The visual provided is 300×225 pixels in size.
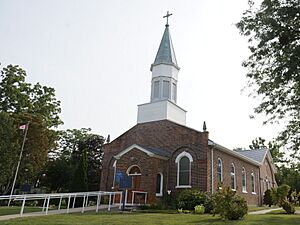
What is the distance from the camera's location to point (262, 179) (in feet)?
106

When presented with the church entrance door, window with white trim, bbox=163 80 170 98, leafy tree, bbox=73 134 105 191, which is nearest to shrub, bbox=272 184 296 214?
the church entrance door

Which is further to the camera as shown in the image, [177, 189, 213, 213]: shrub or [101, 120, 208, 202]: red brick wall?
[101, 120, 208, 202]: red brick wall

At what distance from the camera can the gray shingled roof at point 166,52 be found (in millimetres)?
26344

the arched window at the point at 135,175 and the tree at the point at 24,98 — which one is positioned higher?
the tree at the point at 24,98

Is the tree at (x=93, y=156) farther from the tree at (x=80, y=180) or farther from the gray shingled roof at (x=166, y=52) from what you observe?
the gray shingled roof at (x=166, y=52)

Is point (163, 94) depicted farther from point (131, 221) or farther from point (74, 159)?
→ point (74, 159)

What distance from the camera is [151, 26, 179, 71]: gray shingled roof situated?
26.3m

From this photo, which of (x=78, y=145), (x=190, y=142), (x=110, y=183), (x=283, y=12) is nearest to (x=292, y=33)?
(x=283, y=12)

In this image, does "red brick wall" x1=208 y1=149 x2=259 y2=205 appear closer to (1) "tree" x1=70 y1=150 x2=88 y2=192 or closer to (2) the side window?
(2) the side window

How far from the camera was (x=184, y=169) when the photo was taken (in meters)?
22.0

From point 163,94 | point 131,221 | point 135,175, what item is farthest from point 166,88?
point 131,221

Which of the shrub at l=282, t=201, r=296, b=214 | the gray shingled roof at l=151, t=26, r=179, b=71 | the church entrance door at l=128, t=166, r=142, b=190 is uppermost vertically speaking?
the gray shingled roof at l=151, t=26, r=179, b=71

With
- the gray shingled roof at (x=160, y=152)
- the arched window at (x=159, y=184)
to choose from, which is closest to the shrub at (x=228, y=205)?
the arched window at (x=159, y=184)

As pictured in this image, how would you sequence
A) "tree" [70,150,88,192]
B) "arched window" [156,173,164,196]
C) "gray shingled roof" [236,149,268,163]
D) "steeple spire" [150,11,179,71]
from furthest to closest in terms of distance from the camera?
"gray shingled roof" [236,149,268,163] < "steeple spire" [150,11,179,71] < "arched window" [156,173,164,196] < "tree" [70,150,88,192]
